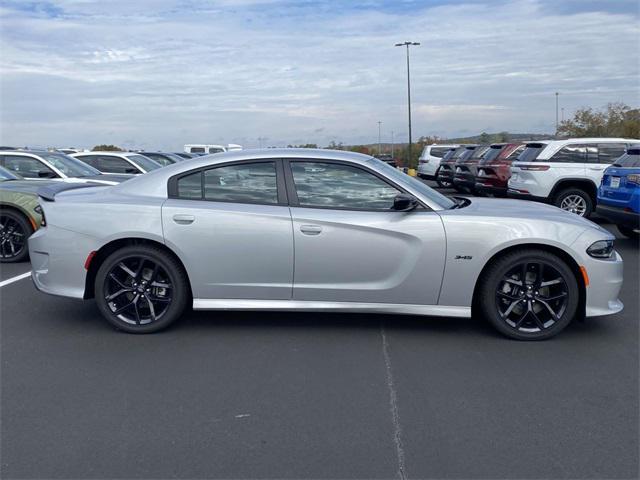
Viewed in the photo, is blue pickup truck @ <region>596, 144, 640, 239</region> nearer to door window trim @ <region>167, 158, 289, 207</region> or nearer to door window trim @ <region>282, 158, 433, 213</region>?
door window trim @ <region>282, 158, 433, 213</region>

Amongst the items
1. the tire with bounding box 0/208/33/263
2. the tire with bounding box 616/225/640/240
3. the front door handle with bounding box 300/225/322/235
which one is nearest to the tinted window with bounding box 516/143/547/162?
the tire with bounding box 616/225/640/240

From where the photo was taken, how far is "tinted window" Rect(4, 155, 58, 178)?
12180 mm

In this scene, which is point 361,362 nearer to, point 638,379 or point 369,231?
point 369,231

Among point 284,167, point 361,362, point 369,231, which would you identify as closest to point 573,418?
point 361,362

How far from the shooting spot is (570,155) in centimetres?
1320

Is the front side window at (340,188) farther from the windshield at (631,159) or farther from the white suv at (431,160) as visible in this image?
the white suv at (431,160)

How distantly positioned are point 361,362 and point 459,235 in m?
1.27

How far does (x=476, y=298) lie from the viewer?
537cm

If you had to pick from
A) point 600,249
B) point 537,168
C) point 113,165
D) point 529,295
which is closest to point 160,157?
point 113,165

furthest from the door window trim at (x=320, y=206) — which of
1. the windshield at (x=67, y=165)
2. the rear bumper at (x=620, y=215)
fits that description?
the windshield at (x=67, y=165)

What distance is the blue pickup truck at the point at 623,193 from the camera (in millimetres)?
9430

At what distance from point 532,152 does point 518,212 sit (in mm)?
8659

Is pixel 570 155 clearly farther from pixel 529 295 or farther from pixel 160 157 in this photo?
pixel 160 157

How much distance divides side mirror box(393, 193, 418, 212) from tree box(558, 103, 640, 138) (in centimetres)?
3418
